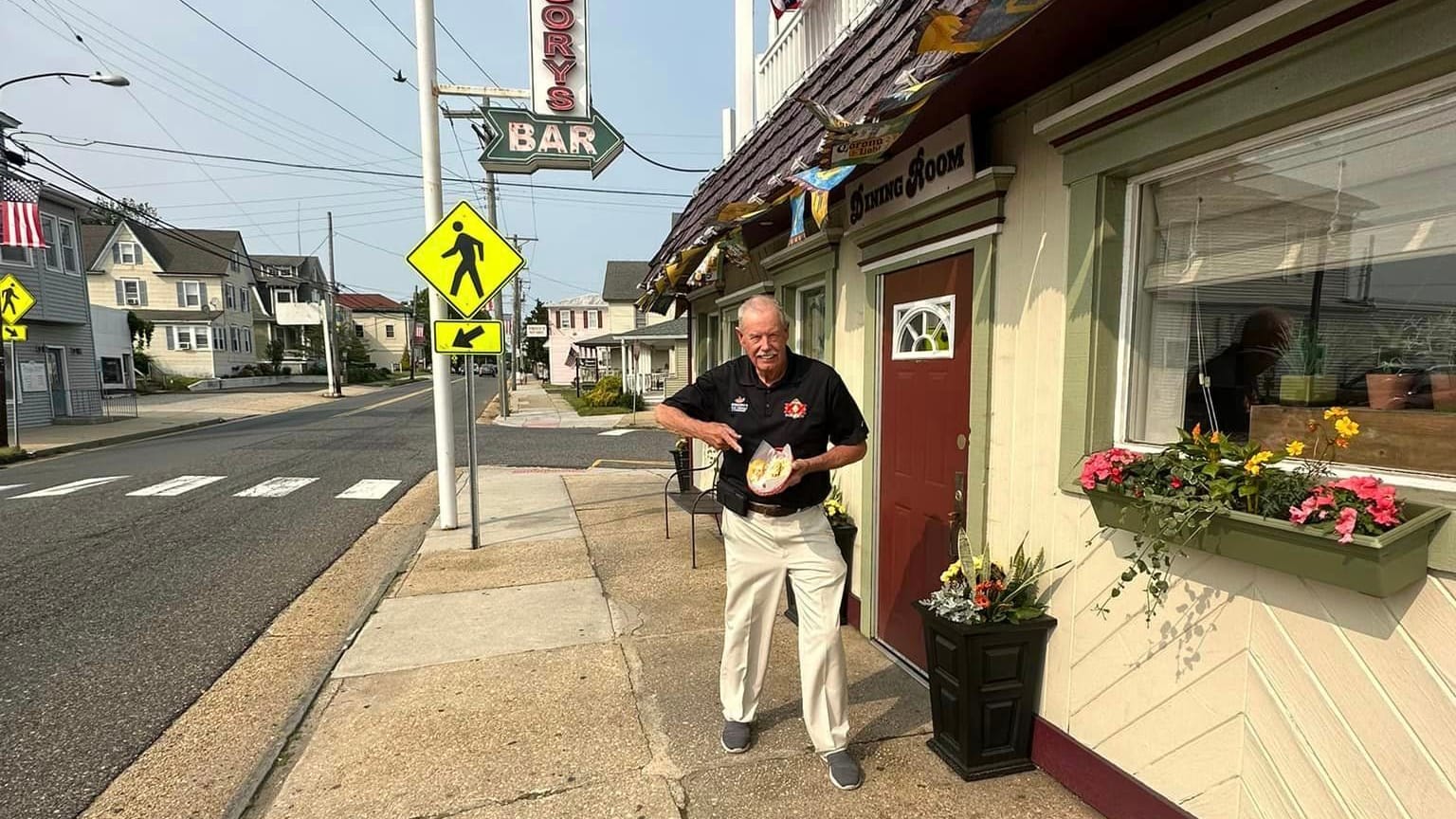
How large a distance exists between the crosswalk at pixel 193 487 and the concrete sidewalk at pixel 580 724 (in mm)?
5382

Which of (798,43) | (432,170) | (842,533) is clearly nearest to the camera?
(842,533)

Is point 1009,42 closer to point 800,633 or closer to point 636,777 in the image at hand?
point 800,633

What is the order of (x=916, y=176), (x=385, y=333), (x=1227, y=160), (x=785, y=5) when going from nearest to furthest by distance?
(x=1227, y=160) < (x=916, y=176) < (x=785, y=5) < (x=385, y=333)

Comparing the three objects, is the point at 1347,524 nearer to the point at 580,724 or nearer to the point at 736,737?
the point at 736,737

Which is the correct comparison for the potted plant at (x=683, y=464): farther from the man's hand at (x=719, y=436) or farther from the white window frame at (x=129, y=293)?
the white window frame at (x=129, y=293)

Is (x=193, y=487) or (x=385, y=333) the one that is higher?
(x=385, y=333)

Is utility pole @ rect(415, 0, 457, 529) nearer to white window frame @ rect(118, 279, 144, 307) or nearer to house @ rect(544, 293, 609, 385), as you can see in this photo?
house @ rect(544, 293, 609, 385)

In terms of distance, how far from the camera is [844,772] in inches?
109

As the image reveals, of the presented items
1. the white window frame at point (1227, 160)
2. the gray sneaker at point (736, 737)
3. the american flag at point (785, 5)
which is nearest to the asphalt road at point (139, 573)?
the gray sneaker at point (736, 737)

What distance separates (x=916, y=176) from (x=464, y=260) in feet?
13.8

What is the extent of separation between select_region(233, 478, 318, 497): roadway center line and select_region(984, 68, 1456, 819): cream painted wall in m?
9.99

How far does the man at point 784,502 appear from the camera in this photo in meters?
2.78

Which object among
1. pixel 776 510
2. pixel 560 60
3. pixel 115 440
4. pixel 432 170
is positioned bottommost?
pixel 115 440

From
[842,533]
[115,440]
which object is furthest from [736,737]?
[115,440]
